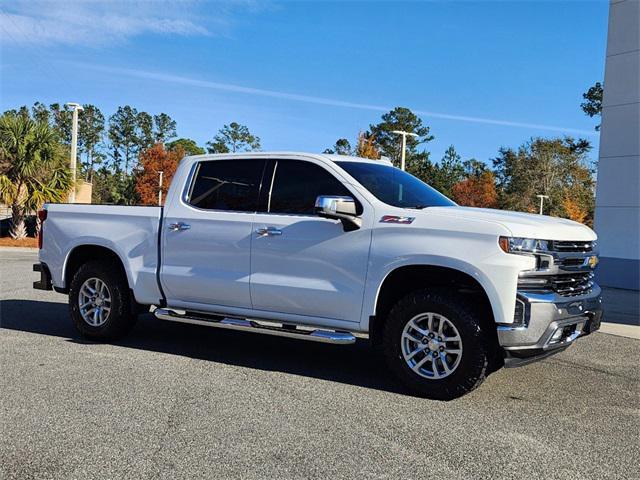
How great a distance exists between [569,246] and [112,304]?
4.68 m

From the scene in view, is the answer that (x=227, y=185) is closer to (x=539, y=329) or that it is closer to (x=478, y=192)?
(x=539, y=329)

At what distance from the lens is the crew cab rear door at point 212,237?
6129mm

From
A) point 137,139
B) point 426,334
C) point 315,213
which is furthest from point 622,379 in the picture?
point 137,139

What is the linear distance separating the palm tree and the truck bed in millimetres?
17446

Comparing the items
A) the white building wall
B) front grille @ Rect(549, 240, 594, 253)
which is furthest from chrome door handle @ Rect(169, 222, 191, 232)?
the white building wall

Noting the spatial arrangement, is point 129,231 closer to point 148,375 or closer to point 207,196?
point 207,196

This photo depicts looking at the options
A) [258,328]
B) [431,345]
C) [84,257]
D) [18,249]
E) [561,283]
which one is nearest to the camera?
[561,283]

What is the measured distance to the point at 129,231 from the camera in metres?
6.80

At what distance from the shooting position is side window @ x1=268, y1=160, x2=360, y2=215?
19.4 ft

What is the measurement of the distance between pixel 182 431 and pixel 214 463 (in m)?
0.60

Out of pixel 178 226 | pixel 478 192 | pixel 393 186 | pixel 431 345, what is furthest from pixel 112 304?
pixel 478 192

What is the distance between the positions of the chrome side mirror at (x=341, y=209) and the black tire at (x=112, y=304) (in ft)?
8.69

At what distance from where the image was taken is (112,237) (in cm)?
688

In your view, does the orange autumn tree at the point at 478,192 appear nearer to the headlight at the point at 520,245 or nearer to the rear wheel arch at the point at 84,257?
the rear wheel arch at the point at 84,257
